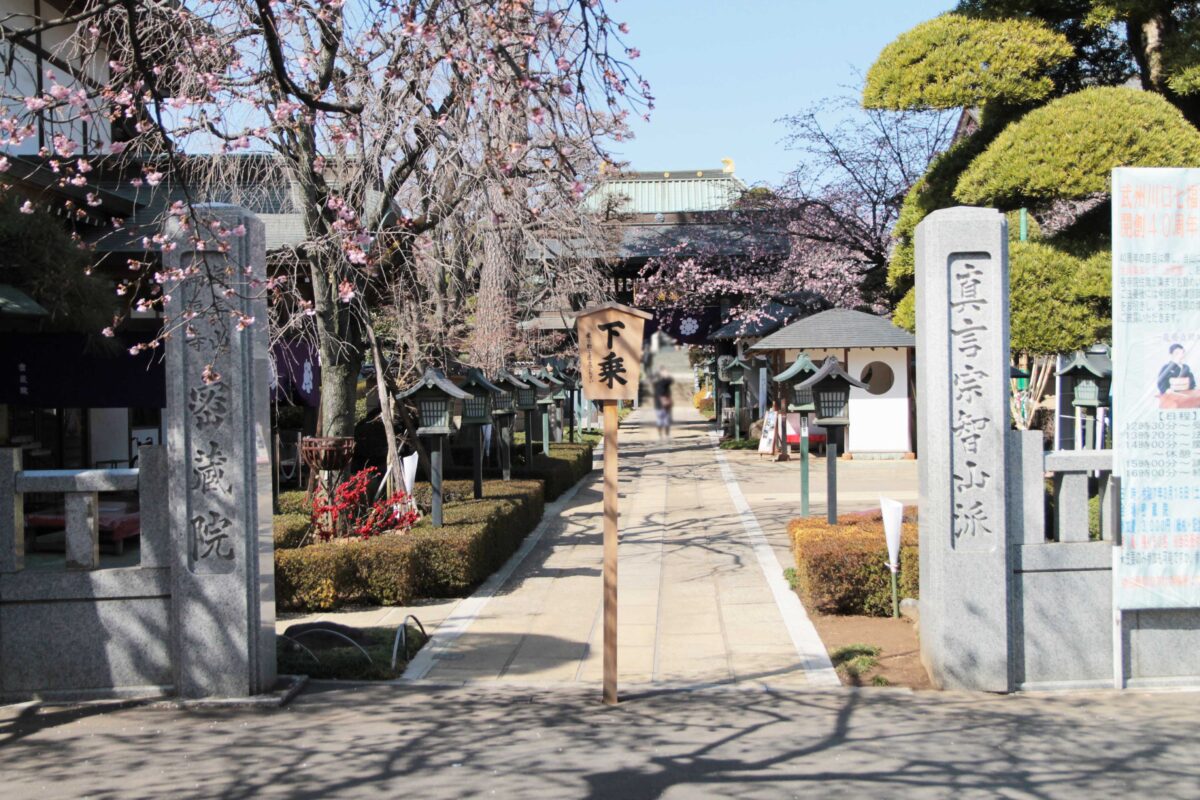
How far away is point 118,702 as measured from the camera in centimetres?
697

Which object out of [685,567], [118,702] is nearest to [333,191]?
[685,567]

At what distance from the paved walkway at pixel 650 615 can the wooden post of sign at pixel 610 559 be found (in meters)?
0.42

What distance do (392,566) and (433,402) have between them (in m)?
2.49

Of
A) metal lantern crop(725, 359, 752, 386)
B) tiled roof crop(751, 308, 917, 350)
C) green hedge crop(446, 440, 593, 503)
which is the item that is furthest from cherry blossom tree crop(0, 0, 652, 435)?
metal lantern crop(725, 359, 752, 386)

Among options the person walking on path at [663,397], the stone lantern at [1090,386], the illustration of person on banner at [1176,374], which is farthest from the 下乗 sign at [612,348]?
the stone lantern at [1090,386]

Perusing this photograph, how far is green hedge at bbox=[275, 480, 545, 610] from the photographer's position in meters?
10.1

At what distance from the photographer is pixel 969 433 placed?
23.8 ft

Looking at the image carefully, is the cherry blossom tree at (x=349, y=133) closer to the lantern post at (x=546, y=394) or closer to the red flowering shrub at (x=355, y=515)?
the red flowering shrub at (x=355, y=515)

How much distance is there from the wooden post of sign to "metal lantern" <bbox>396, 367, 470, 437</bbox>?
515cm

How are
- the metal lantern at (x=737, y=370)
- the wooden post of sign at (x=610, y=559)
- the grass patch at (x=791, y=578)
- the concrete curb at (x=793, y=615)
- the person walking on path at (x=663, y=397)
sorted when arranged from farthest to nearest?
the metal lantern at (x=737, y=370) → the grass patch at (x=791, y=578) → the concrete curb at (x=793, y=615) → the wooden post of sign at (x=610, y=559) → the person walking on path at (x=663, y=397)

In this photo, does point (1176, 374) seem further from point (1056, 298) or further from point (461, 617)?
point (461, 617)

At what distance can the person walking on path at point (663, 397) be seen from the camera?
4074 mm

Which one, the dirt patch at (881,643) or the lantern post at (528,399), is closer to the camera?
the dirt patch at (881,643)

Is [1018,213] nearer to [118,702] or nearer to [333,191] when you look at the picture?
[333,191]
